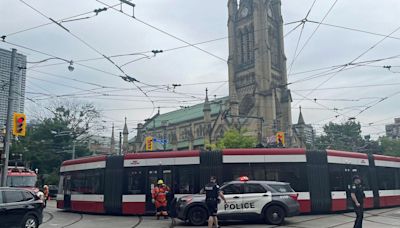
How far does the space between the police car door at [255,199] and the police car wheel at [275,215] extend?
0.29m

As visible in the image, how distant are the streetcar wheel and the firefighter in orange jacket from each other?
4805 millimetres

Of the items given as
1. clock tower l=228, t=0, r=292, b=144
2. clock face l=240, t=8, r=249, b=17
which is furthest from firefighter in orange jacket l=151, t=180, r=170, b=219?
clock face l=240, t=8, r=249, b=17

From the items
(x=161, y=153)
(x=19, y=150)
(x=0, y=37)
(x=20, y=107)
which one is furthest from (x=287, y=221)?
(x=19, y=150)

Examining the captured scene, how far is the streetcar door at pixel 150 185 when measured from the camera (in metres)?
16.9

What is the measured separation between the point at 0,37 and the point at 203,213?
39.4ft

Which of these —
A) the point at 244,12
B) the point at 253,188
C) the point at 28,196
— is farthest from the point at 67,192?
the point at 244,12

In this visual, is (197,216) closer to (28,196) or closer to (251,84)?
(28,196)

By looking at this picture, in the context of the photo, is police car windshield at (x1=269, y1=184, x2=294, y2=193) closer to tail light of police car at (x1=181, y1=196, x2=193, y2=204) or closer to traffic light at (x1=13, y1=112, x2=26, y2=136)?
tail light of police car at (x1=181, y1=196, x2=193, y2=204)

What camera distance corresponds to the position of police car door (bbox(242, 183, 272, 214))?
13531 millimetres

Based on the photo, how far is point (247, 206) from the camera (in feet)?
44.5

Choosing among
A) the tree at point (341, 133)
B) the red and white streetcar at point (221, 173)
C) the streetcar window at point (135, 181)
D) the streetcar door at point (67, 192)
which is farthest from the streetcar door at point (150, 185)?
the tree at point (341, 133)

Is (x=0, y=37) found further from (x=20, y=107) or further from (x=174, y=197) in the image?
(x=174, y=197)

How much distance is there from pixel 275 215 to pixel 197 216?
9.49ft

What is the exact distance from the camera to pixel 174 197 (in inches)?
645
